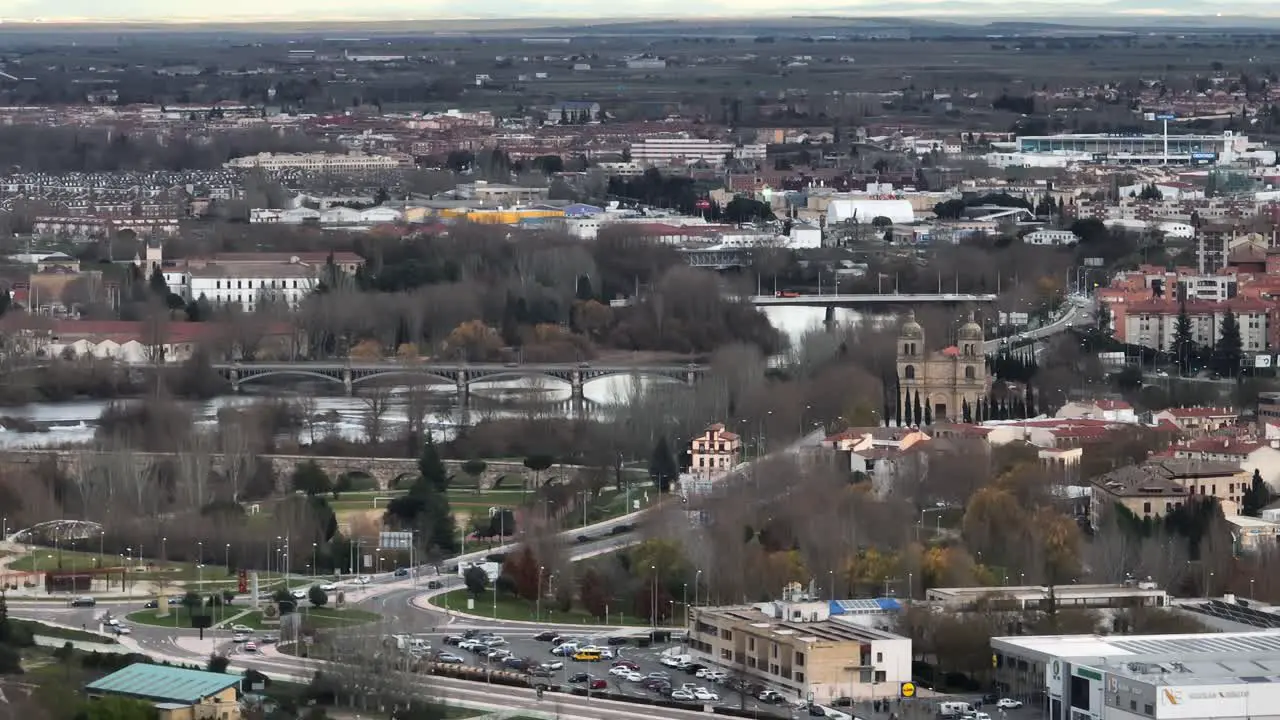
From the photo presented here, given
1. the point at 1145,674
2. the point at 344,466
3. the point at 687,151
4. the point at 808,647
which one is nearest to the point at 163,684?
the point at 808,647

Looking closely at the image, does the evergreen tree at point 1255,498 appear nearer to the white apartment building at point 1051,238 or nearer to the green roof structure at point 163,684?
the green roof structure at point 163,684

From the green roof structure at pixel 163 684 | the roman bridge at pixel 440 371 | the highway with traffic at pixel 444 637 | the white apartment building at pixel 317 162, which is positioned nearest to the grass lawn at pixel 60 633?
the highway with traffic at pixel 444 637

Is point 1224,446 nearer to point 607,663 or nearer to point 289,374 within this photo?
point 607,663

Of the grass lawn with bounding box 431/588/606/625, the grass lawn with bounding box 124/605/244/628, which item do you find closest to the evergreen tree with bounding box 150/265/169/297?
the grass lawn with bounding box 431/588/606/625

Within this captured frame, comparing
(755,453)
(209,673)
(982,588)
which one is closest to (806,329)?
(755,453)

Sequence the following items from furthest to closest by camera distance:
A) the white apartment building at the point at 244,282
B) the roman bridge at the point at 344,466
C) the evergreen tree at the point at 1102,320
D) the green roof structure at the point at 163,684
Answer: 1. the white apartment building at the point at 244,282
2. the evergreen tree at the point at 1102,320
3. the roman bridge at the point at 344,466
4. the green roof structure at the point at 163,684

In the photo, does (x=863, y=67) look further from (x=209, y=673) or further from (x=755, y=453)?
(x=209, y=673)
